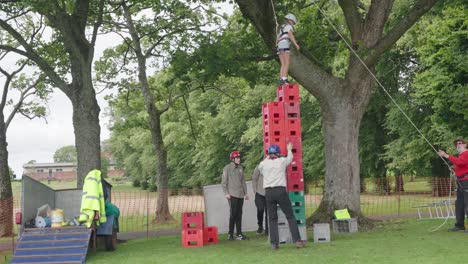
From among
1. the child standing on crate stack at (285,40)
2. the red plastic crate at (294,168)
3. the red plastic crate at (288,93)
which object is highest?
the child standing on crate stack at (285,40)

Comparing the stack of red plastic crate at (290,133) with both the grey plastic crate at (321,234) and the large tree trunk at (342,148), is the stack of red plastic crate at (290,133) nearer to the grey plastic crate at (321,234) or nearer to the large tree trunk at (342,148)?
the grey plastic crate at (321,234)

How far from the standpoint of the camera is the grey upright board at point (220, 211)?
1516 centimetres

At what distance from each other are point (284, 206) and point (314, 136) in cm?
2961

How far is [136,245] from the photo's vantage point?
43.4 ft

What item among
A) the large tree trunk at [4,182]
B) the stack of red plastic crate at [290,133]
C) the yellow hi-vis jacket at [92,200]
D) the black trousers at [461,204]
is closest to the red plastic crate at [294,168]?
the stack of red plastic crate at [290,133]

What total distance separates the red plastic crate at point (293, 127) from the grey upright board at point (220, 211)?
4.30 meters

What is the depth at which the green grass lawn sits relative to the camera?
9.18 metres

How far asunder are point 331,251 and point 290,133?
2.49 meters

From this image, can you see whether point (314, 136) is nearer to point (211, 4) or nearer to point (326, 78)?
point (211, 4)

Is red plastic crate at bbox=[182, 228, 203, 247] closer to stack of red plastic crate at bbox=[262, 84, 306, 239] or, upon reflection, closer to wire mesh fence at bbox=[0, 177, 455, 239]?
stack of red plastic crate at bbox=[262, 84, 306, 239]

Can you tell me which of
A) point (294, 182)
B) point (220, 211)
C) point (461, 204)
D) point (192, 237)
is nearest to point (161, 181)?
point (220, 211)

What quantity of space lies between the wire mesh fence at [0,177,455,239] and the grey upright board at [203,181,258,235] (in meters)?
3.91

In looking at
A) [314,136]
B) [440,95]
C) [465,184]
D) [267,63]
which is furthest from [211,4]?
[314,136]

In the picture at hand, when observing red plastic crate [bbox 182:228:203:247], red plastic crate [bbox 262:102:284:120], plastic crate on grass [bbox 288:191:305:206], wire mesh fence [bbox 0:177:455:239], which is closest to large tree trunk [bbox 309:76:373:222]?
plastic crate on grass [bbox 288:191:305:206]
